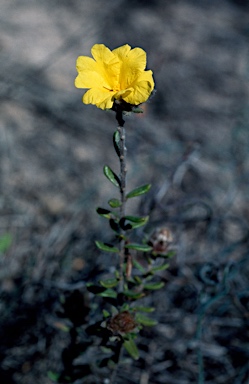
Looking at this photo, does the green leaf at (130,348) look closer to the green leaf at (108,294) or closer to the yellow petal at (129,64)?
A: the green leaf at (108,294)

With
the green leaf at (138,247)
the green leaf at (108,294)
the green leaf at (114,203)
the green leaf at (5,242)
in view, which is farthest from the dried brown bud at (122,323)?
the green leaf at (5,242)

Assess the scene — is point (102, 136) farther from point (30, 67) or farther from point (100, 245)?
point (100, 245)

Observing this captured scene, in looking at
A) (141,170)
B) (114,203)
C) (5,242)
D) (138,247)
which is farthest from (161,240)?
(141,170)

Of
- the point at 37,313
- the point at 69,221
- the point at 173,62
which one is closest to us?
the point at 37,313

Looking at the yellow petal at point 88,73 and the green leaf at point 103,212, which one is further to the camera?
the green leaf at point 103,212

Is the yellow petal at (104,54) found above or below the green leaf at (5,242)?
above

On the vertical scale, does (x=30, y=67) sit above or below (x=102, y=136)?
above

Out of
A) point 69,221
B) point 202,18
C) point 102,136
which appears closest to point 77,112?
point 102,136
